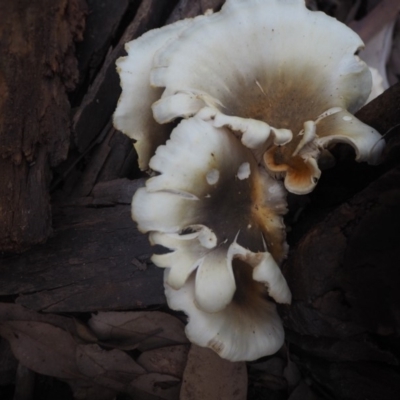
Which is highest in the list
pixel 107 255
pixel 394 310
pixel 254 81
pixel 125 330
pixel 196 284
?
pixel 254 81

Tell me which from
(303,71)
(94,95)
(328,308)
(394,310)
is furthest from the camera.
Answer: (94,95)

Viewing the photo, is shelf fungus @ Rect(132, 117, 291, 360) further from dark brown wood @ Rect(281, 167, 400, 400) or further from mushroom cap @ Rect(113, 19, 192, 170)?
mushroom cap @ Rect(113, 19, 192, 170)

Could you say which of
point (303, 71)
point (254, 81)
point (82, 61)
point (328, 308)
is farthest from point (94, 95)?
point (328, 308)

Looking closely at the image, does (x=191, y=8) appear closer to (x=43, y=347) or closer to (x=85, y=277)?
(x=85, y=277)

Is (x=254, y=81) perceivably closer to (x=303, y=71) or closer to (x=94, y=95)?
(x=303, y=71)

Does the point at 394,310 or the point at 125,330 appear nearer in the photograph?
the point at 394,310

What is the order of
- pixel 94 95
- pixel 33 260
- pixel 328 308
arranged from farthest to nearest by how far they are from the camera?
pixel 94 95 < pixel 33 260 < pixel 328 308

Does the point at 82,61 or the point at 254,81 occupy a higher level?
the point at 254,81

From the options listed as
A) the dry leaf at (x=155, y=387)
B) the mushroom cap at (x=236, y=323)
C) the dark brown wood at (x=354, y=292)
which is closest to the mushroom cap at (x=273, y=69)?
the dark brown wood at (x=354, y=292)
